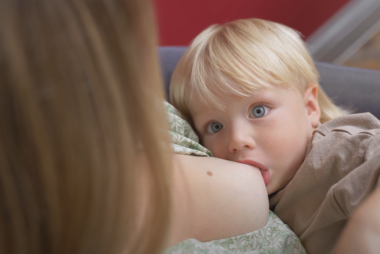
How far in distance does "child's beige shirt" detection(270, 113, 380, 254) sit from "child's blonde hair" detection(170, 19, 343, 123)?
0.56 feet

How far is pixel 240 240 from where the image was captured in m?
0.64

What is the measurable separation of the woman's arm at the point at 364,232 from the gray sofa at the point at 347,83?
0.72 metres

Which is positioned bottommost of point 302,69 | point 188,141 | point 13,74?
point 188,141

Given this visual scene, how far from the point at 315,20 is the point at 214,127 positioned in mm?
1542

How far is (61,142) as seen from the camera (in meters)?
0.39

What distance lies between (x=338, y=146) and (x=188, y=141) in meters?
0.31

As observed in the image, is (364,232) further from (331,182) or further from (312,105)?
(312,105)

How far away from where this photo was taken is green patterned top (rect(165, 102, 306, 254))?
577mm

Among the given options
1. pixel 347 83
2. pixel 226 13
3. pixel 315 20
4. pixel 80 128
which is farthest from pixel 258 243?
pixel 315 20

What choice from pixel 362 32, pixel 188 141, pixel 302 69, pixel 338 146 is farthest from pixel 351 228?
pixel 362 32

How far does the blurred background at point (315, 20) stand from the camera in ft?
5.98

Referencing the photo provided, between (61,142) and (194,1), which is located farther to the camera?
(194,1)

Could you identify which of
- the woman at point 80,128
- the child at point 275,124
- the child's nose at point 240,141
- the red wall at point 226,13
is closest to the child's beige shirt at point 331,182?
the child at point 275,124

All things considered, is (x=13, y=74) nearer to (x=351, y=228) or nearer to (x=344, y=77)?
(x=351, y=228)
